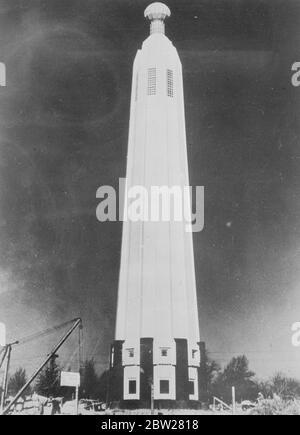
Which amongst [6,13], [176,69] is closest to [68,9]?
[6,13]

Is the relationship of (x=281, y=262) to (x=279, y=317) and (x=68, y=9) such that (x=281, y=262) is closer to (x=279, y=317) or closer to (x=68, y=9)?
(x=279, y=317)

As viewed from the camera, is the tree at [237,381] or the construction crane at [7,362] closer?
the construction crane at [7,362]

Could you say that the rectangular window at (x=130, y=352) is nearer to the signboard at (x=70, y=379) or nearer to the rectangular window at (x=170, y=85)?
the signboard at (x=70, y=379)

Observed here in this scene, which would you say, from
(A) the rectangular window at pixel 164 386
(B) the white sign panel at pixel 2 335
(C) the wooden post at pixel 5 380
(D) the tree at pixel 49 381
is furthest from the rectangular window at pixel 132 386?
(B) the white sign panel at pixel 2 335

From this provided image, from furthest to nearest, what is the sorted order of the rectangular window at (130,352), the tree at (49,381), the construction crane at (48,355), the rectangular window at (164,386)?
the rectangular window at (130,352), the rectangular window at (164,386), the tree at (49,381), the construction crane at (48,355)

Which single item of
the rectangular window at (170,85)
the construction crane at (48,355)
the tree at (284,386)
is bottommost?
the tree at (284,386)

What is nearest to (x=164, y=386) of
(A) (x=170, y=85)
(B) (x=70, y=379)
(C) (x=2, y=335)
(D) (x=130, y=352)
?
(D) (x=130, y=352)
